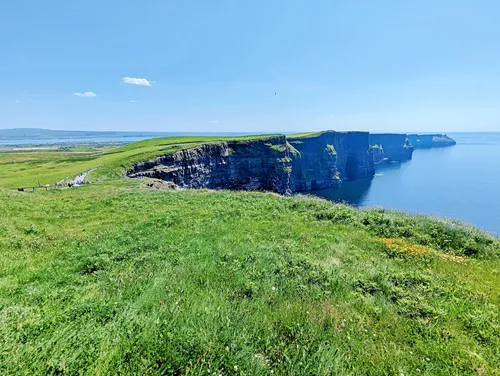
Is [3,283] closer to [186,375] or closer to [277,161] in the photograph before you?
[186,375]

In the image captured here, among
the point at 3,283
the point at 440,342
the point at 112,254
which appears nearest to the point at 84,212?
the point at 112,254

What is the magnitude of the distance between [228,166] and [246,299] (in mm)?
60462

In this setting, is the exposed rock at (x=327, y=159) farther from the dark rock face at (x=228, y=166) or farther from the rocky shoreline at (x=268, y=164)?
the dark rock face at (x=228, y=166)

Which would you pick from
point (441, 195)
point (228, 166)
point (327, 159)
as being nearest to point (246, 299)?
point (228, 166)

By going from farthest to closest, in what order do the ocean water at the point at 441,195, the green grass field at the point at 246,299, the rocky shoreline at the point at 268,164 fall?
the ocean water at the point at 441,195 → the rocky shoreline at the point at 268,164 → the green grass field at the point at 246,299

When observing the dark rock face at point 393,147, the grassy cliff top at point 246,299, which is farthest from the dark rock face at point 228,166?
the dark rock face at point 393,147

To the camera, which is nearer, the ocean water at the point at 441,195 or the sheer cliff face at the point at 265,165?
the sheer cliff face at the point at 265,165

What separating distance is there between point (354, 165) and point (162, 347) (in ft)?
473

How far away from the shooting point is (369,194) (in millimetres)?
91000

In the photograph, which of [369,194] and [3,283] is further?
[369,194]

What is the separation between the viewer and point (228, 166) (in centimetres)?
6594

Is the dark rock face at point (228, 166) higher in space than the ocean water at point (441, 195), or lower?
higher

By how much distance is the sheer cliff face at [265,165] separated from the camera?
51.2 meters

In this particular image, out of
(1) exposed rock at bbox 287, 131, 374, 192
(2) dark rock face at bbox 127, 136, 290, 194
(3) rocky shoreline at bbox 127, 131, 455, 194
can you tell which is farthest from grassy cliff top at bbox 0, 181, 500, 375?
(1) exposed rock at bbox 287, 131, 374, 192
